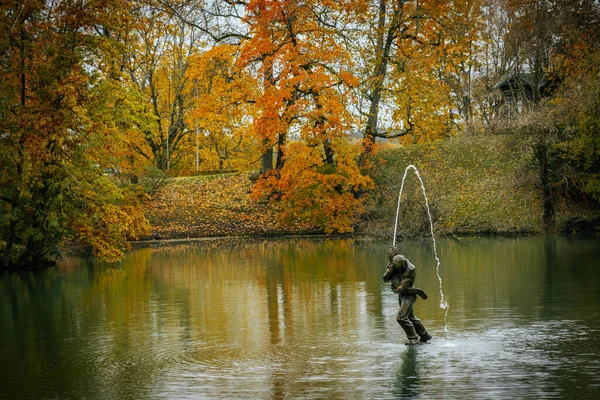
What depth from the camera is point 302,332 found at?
15312mm

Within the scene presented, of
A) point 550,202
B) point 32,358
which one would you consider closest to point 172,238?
point 550,202

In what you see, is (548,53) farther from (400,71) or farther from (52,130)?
(52,130)

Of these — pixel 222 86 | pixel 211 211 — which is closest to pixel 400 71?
pixel 222 86

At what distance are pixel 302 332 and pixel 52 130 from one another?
16726mm

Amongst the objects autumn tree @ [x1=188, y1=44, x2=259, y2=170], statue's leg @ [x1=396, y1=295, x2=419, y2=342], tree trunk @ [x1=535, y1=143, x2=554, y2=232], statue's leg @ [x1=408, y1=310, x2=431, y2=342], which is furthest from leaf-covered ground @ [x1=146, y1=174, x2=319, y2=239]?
statue's leg @ [x1=396, y1=295, x2=419, y2=342]

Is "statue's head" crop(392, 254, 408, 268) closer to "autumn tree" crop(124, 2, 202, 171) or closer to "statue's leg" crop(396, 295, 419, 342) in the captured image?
"statue's leg" crop(396, 295, 419, 342)

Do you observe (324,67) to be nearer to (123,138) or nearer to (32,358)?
(123,138)

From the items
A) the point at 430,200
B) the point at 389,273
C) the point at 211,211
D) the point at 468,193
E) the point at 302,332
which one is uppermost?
the point at 468,193

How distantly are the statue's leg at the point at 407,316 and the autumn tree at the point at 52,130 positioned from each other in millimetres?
18226

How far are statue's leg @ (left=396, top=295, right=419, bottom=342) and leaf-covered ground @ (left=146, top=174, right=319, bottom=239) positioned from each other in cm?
3017

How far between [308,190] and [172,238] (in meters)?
8.20

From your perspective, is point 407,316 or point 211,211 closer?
point 407,316

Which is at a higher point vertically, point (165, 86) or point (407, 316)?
point (165, 86)

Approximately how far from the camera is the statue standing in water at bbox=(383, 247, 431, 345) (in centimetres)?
1352
